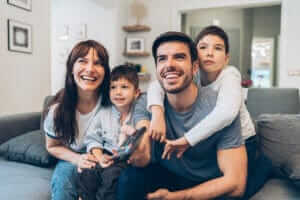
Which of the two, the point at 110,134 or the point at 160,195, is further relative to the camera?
the point at 110,134

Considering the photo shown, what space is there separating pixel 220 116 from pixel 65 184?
0.75 m

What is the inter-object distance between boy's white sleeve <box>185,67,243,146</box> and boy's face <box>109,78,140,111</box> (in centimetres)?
47

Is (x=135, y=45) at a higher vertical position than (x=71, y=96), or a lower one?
higher

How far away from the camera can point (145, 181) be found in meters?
1.06

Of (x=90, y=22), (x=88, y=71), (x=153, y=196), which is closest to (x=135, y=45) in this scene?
(x=90, y=22)

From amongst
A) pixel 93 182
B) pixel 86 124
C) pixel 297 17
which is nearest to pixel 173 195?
pixel 93 182

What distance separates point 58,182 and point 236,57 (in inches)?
202

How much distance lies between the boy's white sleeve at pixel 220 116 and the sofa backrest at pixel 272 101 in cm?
218

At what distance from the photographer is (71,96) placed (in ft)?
4.70

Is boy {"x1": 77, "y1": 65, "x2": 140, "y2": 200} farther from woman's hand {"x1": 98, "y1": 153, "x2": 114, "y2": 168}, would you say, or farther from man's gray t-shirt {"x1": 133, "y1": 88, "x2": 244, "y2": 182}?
man's gray t-shirt {"x1": 133, "y1": 88, "x2": 244, "y2": 182}

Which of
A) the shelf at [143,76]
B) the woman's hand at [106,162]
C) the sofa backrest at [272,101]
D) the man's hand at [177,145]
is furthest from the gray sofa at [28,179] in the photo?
the shelf at [143,76]

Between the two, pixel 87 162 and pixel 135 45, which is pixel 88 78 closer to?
pixel 87 162

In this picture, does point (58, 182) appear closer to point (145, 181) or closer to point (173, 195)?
point (145, 181)

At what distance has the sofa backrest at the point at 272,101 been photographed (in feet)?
10.4
